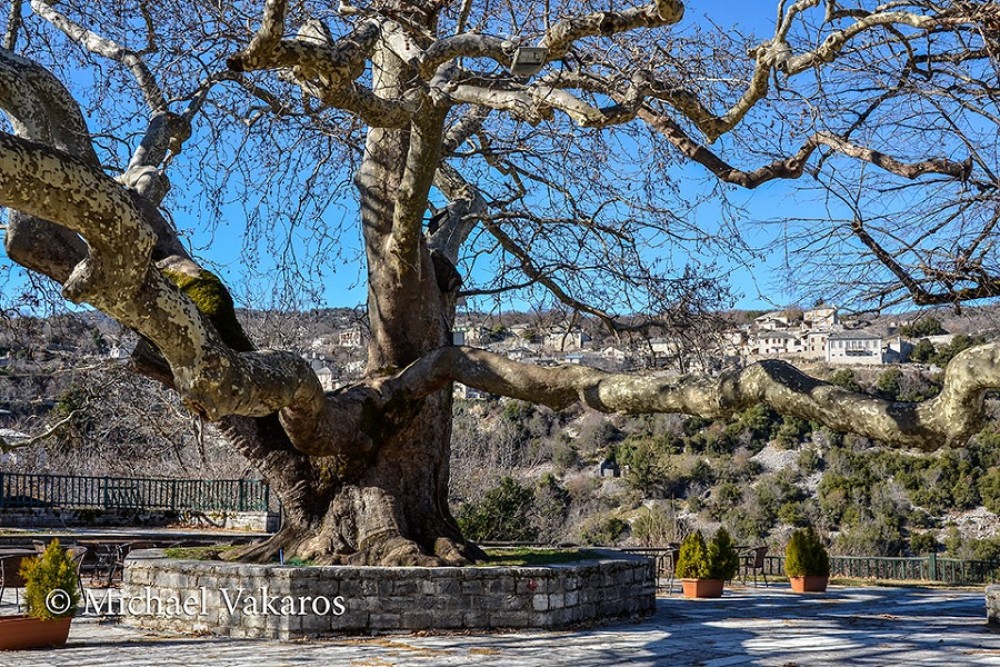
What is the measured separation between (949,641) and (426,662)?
4784 millimetres

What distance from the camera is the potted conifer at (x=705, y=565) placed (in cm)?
1328

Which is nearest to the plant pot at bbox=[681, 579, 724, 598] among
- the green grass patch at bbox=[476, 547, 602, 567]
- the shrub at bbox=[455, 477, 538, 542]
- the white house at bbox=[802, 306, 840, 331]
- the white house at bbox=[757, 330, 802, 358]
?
the green grass patch at bbox=[476, 547, 602, 567]

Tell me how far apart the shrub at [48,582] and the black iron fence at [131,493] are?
475 inches

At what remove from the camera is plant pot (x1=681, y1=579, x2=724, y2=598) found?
43.6 feet

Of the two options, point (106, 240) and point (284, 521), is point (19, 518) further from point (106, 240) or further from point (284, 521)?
point (106, 240)

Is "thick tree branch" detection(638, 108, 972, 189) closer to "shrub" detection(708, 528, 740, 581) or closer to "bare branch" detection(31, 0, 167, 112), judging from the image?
"bare branch" detection(31, 0, 167, 112)

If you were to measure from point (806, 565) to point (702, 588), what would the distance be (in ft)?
7.34

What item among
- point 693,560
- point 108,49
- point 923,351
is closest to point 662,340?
point 693,560

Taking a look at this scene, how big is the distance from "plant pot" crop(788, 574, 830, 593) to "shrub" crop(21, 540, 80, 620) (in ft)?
33.6

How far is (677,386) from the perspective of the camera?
27.4 feet

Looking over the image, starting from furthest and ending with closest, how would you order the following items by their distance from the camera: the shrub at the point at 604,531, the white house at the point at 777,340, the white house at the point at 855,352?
the white house at the point at 855,352 < the shrub at the point at 604,531 < the white house at the point at 777,340

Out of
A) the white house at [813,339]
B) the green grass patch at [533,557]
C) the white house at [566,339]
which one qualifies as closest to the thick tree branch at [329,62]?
the green grass patch at [533,557]

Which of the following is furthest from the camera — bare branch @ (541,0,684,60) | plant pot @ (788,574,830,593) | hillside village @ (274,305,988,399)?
plant pot @ (788,574,830,593)

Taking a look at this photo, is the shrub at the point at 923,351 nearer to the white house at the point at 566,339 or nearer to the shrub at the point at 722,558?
the white house at the point at 566,339
